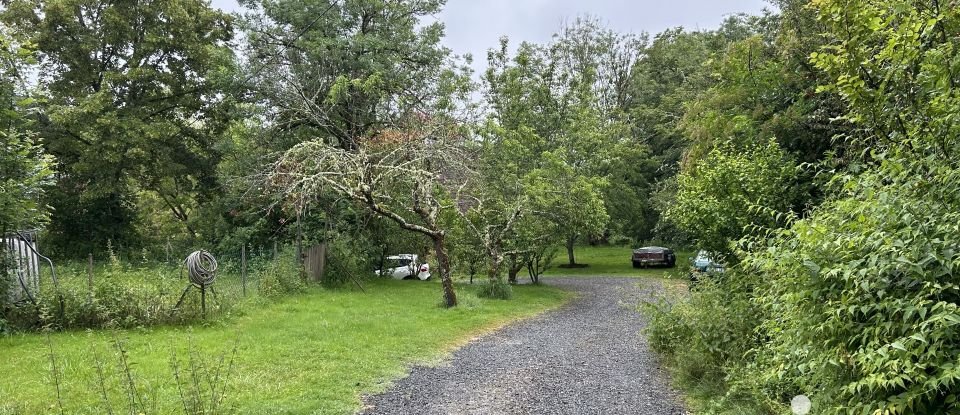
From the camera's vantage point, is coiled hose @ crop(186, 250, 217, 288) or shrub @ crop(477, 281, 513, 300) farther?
shrub @ crop(477, 281, 513, 300)

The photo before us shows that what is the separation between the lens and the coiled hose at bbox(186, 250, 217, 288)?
899cm

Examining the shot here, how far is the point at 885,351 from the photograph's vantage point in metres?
2.51

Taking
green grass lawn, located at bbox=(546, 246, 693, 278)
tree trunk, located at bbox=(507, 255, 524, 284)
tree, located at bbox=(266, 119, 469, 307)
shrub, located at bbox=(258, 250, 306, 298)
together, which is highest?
tree, located at bbox=(266, 119, 469, 307)

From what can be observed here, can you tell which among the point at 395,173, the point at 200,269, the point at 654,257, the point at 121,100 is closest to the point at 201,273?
the point at 200,269

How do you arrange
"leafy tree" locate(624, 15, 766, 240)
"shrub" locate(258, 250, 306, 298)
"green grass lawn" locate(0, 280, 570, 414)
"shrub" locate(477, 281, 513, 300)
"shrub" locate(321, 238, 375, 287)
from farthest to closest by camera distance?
"leafy tree" locate(624, 15, 766, 240), "shrub" locate(321, 238, 375, 287), "shrub" locate(477, 281, 513, 300), "shrub" locate(258, 250, 306, 298), "green grass lawn" locate(0, 280, 570, 414)

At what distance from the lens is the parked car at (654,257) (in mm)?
27253

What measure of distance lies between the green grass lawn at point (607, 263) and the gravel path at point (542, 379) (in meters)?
14.7

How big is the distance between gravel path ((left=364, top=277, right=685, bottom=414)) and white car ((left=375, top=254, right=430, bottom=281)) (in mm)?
9456

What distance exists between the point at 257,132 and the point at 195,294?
8.39 meters

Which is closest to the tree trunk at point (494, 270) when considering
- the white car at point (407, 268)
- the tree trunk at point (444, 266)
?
the tree trunk at point (444, 266)

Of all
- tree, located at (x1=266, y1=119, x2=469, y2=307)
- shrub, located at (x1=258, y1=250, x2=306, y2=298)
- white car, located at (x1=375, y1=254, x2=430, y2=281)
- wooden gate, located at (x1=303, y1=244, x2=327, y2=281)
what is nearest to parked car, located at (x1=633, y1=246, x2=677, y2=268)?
white car, located at (x1=375, y1=254, x2=430, y2=281)

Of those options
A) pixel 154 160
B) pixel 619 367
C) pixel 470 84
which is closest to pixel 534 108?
pixel 470 84

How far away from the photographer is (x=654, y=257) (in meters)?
27.4

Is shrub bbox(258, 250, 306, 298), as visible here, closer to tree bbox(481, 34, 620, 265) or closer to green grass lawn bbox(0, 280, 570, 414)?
green grass lawn bbox(0, 280, 570, 414)
